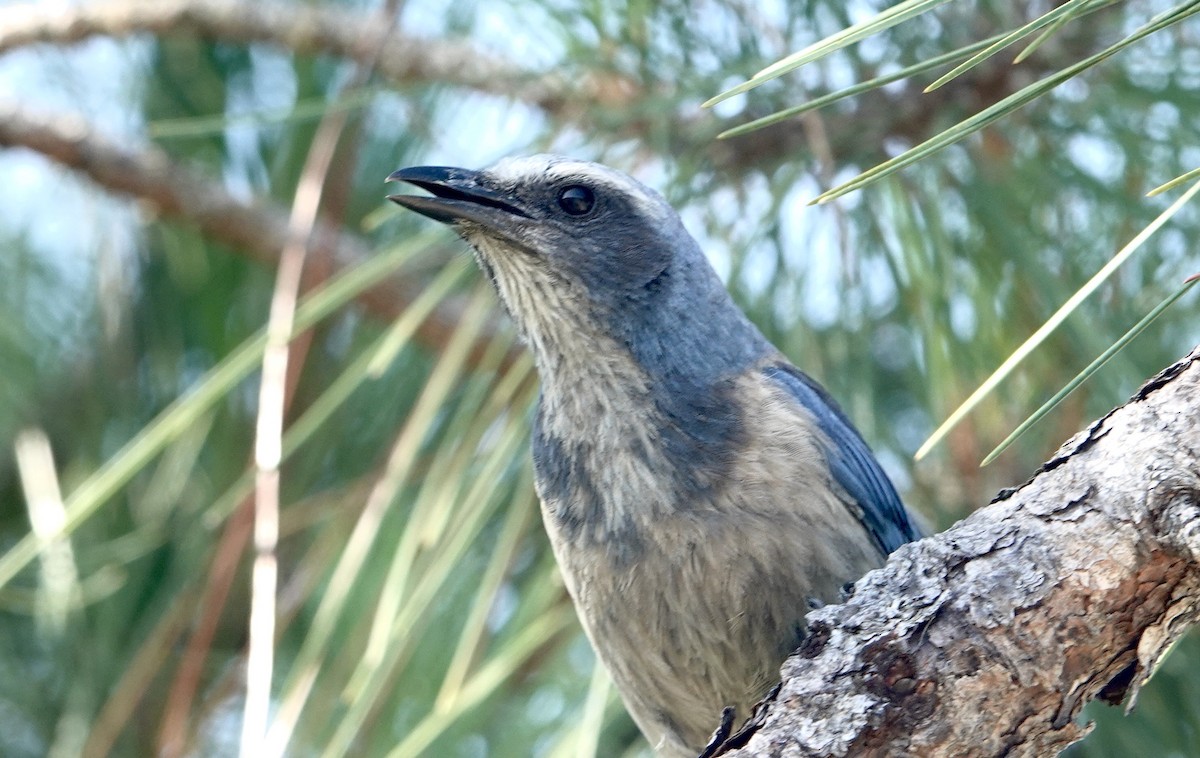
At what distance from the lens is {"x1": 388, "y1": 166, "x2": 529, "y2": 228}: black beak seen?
2762mm

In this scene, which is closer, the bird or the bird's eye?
the bird

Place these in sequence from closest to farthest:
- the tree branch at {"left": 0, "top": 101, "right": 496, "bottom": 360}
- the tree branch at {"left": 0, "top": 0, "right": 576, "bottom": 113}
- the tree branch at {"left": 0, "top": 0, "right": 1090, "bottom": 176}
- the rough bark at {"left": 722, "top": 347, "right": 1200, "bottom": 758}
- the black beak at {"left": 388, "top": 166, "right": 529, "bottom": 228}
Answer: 1. the rough bark at {"left": 722, "top": 347, "right": 1200, "bottom": 758}
2. the black beak at {"left": 388, "top": 166, "right": 529, "bottom": 228}
3. the tree branch at {"left": 0, "top": 0, "right": 1090, "bottom": 176}
4. the tree branch at {"left": 0, "top": 0, "right": 576, "bottom": 113}
5. the tree branch at {"left": 0, "top": 101, "right": 496, "bottom": 360}

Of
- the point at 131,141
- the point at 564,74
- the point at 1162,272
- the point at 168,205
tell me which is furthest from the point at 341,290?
the point at 1162,272

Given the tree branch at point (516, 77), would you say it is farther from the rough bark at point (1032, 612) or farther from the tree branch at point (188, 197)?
the rough bark at point (1032, 612)

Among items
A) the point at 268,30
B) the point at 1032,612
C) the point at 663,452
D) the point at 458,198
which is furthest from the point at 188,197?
the point at 1032,612

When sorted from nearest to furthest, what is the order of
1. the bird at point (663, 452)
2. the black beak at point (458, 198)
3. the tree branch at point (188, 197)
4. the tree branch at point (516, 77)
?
the bird at point (663, 452) → the black beak at point (458, 198) → the tree branch at point (516, 77) → the tree branch at point (188, 197)

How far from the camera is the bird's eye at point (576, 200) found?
288cm

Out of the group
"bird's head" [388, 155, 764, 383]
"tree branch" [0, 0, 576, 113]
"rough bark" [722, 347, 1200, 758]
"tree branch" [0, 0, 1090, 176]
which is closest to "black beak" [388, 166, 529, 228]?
"bird's head" [388, 155, 764, 383]

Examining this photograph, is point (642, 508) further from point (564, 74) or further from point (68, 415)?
point (68, 415)

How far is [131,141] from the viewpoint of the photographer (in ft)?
13.0

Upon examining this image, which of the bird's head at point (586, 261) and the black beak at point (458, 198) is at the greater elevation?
the black beak at point (458, 198)

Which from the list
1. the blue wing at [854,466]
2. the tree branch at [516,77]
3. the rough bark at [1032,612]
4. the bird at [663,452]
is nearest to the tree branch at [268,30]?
the tree branch at [516,77]

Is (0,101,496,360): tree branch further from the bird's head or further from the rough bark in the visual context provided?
the rough bark

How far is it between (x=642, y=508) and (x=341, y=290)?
28.3 inches
